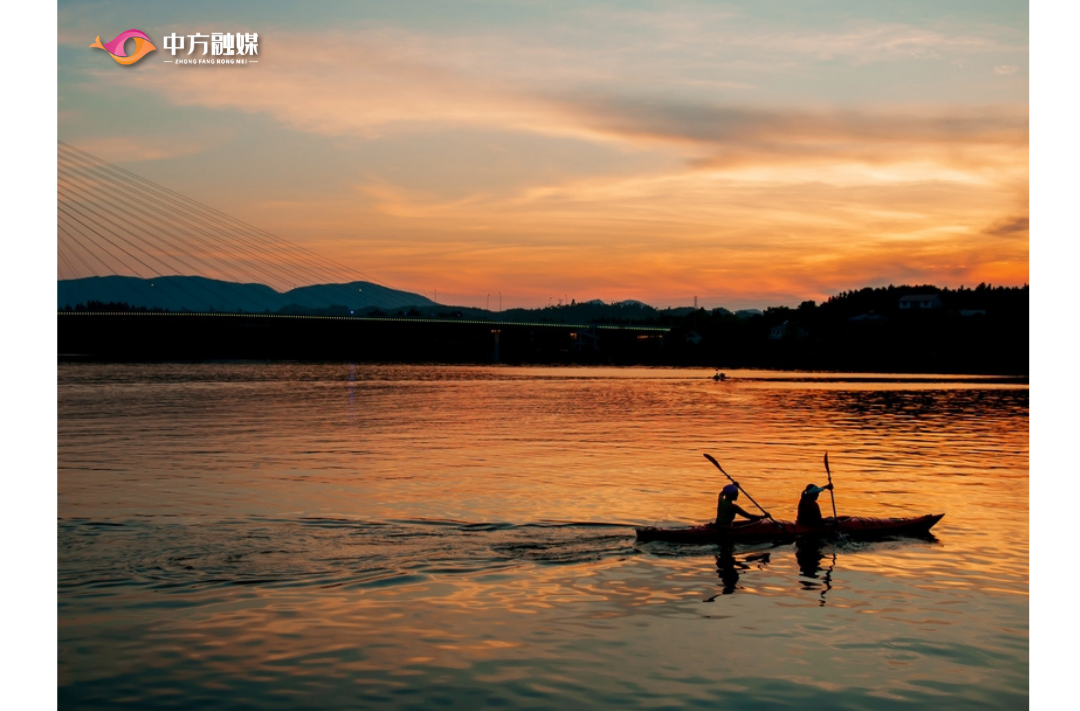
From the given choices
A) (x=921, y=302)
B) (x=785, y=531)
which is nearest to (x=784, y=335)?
(x=921, y=302)

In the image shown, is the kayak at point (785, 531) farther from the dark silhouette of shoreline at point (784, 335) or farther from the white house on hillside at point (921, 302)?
the white house on hillside at point (921, 302)

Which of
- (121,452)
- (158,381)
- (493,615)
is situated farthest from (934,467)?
(158,381)

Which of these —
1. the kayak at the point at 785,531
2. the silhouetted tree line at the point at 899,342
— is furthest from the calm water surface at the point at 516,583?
the silhouetted tree line at the point at 899,342

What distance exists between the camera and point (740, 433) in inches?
1932

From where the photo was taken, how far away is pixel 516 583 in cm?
1773

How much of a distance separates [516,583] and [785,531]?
692cm

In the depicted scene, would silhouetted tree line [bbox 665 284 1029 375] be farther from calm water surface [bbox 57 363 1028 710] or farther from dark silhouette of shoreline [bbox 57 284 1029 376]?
calm water surface [bbox 57 363 1028 710]

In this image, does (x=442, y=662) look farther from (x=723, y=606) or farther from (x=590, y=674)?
(x=723, y=606)

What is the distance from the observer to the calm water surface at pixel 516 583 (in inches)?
510

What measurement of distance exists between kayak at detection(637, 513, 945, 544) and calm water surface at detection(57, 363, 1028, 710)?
0.32 meters

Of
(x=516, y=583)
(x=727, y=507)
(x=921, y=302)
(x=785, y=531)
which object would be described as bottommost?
(x=516, y=583)

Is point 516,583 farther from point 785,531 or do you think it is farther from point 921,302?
point 921,302
